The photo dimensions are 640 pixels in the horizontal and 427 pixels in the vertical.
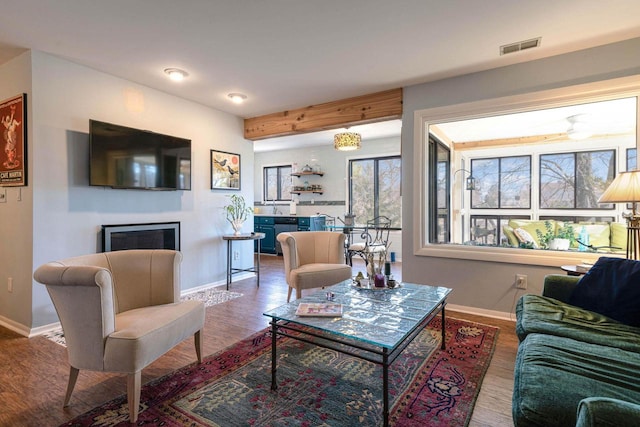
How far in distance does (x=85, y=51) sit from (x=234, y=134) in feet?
6.96

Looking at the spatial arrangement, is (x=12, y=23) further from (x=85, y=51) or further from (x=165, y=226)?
(x=165, y=226)

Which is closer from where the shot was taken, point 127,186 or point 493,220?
point 127,186

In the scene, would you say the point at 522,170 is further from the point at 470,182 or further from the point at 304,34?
the point at 304,34

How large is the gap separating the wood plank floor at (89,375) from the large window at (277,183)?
4.88 meters

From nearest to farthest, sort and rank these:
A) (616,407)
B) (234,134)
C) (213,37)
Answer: (616,407) < (213,37) < (234,134)

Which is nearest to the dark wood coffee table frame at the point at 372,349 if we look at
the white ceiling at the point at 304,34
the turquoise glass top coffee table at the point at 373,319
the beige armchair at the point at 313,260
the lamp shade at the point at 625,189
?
the turquoise glass top coffee table at the point at 373,319

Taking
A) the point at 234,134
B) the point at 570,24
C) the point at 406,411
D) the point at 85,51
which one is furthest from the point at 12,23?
the point at 570,24

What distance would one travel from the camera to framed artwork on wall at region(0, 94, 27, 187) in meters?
2.77

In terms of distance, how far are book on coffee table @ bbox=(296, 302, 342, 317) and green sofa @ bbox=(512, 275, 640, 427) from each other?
0.94 m

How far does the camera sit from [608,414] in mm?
818

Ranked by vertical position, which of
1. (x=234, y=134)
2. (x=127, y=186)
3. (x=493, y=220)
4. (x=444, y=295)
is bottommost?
(x=444, y=295)

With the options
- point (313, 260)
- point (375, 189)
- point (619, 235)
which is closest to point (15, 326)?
point (313, 260)

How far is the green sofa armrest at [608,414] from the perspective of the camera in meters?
0.80

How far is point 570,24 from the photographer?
7.68ft
